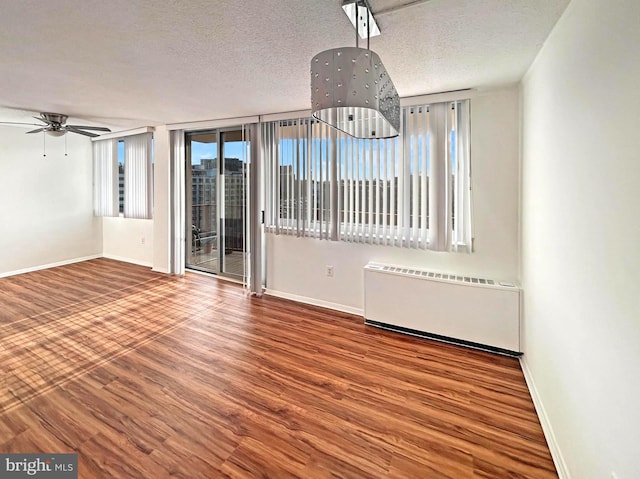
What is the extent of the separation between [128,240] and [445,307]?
5.88 meters

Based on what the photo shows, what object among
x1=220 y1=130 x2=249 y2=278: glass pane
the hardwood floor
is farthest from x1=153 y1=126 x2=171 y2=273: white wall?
the hardwood floor

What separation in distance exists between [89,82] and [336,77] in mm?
2744

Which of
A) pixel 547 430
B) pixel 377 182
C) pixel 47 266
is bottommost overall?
pixel 547 430

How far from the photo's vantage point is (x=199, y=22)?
1798 millimetres

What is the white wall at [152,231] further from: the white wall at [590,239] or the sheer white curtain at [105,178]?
the white wall at [590,239]

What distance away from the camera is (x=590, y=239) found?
4.44 ft

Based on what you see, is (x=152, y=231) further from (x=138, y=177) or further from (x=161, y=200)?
(x=138, y=177)

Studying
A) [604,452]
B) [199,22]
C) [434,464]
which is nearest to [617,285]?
[604,452]

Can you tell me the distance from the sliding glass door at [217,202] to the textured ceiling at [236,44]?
161 cm

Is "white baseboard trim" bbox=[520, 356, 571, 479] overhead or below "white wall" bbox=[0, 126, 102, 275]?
below

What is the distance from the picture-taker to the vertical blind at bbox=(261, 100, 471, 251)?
3.11 meters

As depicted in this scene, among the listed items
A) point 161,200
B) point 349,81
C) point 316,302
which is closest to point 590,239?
point 349,81

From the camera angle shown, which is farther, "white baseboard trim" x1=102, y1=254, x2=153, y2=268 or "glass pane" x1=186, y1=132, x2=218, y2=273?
"white baseboard trim" x1=102, y1=254, x2=153, y2=268

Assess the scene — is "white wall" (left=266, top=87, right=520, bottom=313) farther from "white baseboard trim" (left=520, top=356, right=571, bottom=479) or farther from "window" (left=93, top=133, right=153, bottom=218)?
"window" (left=93, top=133, right=153, bottom=218)
